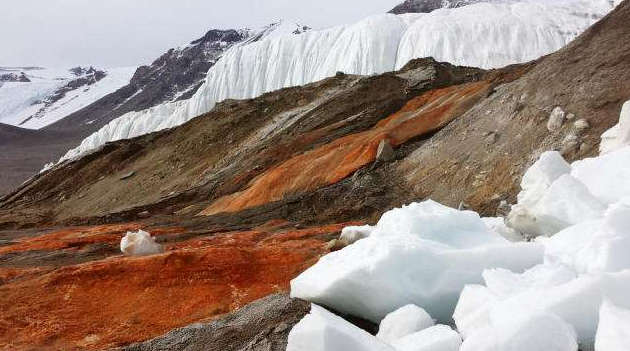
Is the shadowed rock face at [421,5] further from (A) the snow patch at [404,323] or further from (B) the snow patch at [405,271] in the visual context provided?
(A) the snow patch at [404,323]

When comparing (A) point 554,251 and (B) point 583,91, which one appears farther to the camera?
(B) point 583,91

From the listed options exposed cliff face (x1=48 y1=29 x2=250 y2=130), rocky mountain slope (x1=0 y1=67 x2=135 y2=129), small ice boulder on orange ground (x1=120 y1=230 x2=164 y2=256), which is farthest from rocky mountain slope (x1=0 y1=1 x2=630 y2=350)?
rocky mountain slope (x1=0 y1=67 x2=135 y2=129)

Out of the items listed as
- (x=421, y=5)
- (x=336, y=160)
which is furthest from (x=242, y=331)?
(x=421, y=5)

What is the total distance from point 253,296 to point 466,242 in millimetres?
3243

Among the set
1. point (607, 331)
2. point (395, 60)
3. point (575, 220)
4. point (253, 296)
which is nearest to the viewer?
point (607, 331)

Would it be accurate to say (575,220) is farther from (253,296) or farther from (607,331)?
(253,296)

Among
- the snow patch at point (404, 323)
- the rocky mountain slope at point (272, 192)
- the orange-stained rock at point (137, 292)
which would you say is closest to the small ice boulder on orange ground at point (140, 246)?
the rocky mountain slope at point (272, 192)

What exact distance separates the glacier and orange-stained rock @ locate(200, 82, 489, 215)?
43.7 meters

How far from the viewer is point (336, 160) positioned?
18.5 meters

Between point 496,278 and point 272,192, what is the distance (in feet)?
45.5

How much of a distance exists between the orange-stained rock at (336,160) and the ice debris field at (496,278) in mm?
10209

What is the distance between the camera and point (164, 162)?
2938 centimetres

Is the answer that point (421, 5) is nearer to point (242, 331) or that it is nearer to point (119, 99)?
point (119, 99)

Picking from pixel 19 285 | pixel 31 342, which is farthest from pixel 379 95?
pixel 31 342
